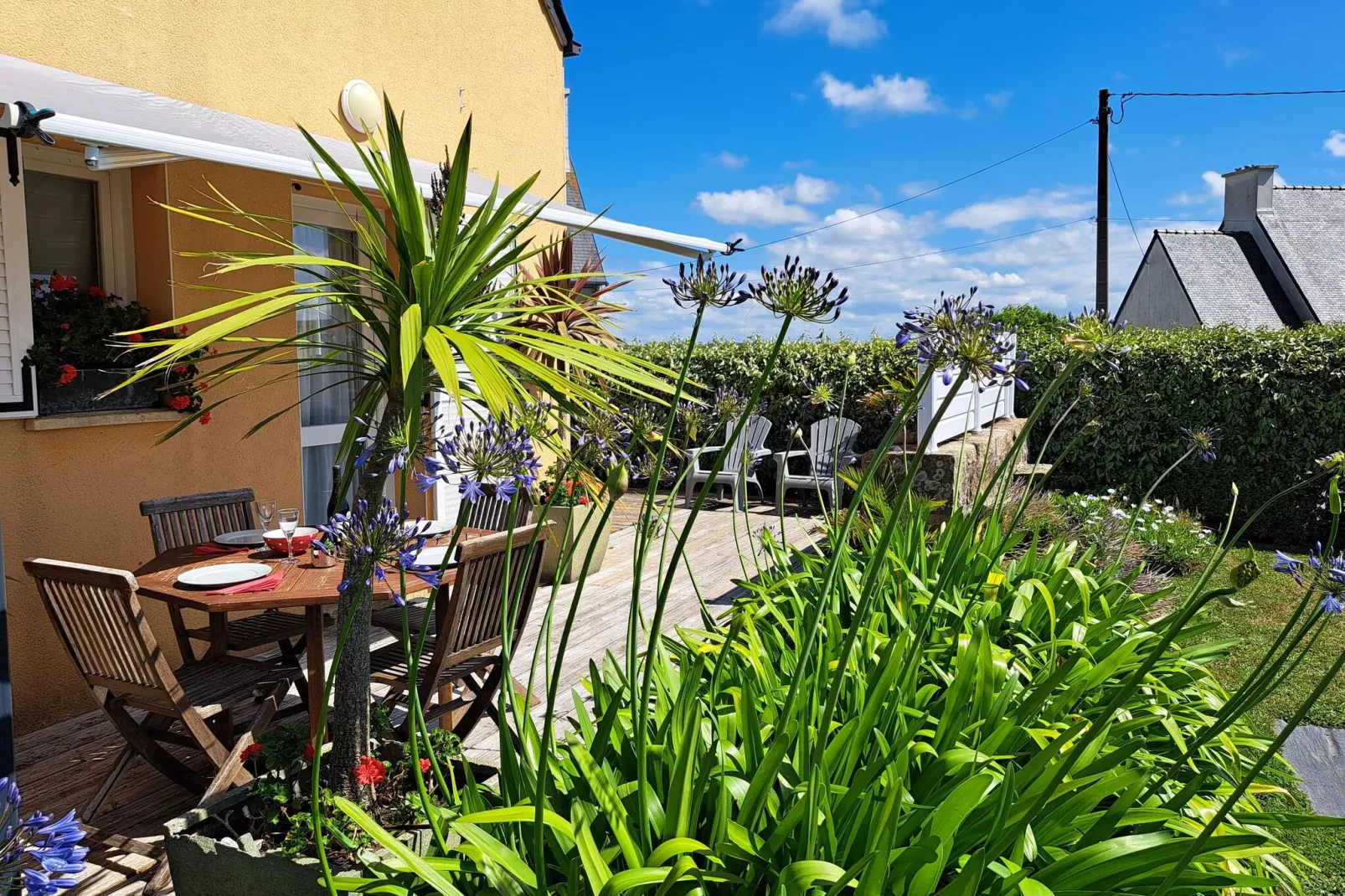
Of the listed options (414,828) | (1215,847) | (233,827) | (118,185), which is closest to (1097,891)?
(1215,847)

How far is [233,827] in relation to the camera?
213 centimetres

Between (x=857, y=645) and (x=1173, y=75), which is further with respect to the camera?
(x=1173, y=75)

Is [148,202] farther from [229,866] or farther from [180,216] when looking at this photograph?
[229,866]

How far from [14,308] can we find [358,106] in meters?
2.51

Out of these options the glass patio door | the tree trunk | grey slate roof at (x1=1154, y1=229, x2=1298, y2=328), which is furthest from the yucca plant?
grey slate roof at (x1=1154, y1=229, x2=1298, y2=328)

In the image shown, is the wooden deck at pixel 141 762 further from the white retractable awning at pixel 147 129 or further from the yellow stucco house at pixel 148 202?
the white retractable awning at pixel 147 129

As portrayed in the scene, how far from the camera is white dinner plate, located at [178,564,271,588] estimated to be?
325 centimetres

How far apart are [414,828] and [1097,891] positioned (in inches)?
56.3

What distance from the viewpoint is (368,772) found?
2.13 m

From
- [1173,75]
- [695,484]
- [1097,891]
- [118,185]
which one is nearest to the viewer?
[1097,891]

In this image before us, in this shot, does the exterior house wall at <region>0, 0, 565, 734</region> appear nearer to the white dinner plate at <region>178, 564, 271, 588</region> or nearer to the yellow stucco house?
the yellow stucco house

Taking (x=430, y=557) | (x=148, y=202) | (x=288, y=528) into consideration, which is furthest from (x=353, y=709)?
(x=148, y=202)

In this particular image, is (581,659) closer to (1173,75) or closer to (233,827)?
(233,827)

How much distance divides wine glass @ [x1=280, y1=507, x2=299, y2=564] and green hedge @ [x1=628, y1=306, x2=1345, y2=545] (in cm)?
563
